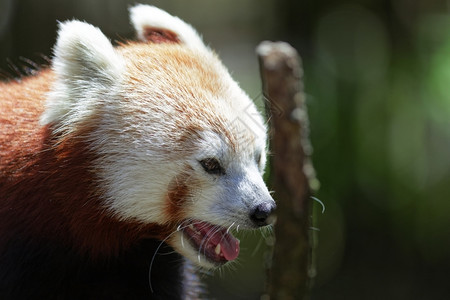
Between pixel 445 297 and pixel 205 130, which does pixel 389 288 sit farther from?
pixel 205 130

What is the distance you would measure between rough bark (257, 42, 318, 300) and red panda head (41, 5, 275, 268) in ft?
2.05

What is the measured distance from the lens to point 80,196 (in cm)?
244

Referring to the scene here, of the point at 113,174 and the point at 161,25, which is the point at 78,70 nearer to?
the point at 113,174

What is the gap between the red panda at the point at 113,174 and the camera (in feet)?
7.98

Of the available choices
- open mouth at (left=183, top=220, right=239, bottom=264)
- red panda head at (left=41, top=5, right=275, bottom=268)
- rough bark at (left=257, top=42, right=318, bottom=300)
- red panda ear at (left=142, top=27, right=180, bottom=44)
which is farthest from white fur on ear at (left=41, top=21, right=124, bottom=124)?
rough bark at (left=257, top=42, right=318, bottom=300)

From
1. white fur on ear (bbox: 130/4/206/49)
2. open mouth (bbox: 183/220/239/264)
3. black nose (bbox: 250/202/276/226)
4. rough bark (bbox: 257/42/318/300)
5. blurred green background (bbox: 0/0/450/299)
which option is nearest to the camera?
rough bark (bbox: 257/42/318/300)

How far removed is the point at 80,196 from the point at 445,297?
15.1ft

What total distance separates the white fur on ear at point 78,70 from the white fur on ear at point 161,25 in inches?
17.0

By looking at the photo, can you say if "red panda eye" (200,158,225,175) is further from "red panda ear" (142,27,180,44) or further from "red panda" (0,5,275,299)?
"red panda ear" (142,27,180,44)

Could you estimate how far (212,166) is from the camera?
245 centimetres

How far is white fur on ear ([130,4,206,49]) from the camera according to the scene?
9.64ft

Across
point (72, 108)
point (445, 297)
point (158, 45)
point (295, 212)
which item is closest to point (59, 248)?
point (72, 108)

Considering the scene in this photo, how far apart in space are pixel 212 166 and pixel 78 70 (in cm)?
62

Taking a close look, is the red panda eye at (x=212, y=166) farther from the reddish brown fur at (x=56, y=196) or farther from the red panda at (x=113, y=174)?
the reddish brown fur at (x=56, y=196)
